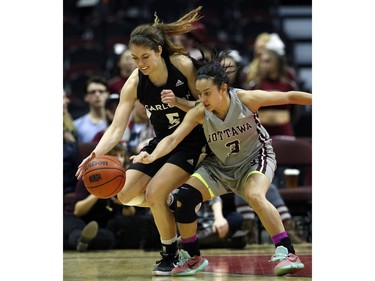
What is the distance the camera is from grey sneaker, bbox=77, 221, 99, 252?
6574 millimetres

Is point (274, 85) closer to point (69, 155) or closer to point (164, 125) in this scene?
point (69, 155)

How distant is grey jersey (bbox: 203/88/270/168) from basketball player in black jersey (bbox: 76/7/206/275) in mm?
196

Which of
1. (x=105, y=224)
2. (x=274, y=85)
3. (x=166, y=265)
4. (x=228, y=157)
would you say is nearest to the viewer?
(x=228, y=157)

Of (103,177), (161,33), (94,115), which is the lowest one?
(103,177)

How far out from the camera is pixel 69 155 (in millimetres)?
6988

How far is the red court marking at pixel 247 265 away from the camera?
5.02 metres

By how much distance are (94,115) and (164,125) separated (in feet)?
7.91

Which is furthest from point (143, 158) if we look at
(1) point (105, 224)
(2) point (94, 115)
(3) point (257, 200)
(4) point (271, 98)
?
(2) point (94, 115)

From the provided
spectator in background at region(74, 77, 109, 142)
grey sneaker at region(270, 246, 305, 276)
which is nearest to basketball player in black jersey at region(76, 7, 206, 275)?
grey sneaker at region(270, 246, 305, 276)

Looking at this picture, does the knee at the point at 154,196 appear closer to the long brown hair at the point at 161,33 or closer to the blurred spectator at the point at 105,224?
the long brown hair at the point at 161,33

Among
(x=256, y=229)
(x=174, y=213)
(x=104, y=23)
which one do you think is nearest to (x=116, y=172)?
(x=174, y=213)

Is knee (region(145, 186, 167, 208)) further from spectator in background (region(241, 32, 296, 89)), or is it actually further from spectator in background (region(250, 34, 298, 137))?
spectator in background (region(241, 32, 296, 89))

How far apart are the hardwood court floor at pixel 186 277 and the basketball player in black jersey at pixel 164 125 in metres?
0.27
